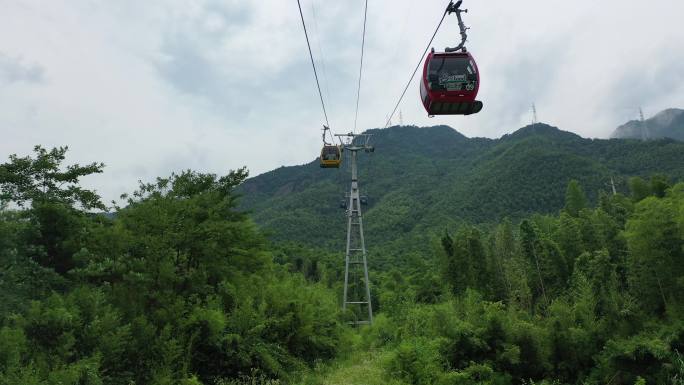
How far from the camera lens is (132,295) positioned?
12.6m

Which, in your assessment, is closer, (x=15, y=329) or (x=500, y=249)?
(x=15, y=329)

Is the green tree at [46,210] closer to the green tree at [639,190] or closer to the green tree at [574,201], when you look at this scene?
the green tree at [639,190]

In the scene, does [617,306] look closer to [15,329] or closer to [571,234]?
[571,234]

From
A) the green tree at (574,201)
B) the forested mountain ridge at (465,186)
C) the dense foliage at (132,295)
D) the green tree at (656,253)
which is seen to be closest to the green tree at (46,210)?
the dense foliage at (132,295)

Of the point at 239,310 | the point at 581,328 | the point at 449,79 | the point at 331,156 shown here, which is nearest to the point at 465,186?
the point at 581,328

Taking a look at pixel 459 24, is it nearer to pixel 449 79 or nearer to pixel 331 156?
pixel 449 79

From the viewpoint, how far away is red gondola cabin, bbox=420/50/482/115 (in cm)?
1037

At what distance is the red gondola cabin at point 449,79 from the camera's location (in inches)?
408

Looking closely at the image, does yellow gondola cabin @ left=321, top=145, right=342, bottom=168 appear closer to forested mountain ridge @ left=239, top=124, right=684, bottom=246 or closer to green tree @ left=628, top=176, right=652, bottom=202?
green tree @ left=628, top=176, right=652, bottom=202

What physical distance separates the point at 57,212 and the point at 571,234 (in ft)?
87.3

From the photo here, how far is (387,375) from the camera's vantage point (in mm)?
14117

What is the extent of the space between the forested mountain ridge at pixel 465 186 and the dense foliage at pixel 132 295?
5974 cm

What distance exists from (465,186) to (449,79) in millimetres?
88682

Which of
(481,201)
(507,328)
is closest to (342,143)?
(507,328)
